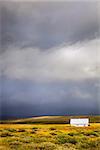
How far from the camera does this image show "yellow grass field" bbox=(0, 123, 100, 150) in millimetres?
7418

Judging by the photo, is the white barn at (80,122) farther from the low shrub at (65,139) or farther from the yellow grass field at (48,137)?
the low shrub at (65,139)

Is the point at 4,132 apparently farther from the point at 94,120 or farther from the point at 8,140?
the point at 94,120

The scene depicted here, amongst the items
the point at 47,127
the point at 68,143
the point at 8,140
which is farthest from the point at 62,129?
the point at 8,140

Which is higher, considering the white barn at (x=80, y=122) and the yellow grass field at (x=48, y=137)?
the white barn at (x=80, y=122)

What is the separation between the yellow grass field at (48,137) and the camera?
24.3 ft

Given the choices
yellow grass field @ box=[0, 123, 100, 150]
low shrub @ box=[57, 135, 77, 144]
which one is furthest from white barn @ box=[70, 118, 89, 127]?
low shrub @ box=[57, 135, 77, 144]

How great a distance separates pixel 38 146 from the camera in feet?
24.3

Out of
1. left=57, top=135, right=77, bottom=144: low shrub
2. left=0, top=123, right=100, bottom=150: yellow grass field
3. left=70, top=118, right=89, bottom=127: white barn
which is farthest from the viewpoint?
left=70, top=118, right=89, bottom=127: white barn

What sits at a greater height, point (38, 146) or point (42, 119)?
point (42, 119)

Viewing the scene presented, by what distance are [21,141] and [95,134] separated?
5.90 ft

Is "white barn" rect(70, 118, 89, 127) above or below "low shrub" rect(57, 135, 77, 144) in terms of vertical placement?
above

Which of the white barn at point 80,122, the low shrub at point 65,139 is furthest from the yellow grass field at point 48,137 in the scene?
the white barn at point 80,122

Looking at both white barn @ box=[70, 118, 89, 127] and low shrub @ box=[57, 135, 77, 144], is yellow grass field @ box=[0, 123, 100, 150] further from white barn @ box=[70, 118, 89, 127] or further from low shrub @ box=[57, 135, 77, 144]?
white barn @ box=[70, 118, 89, 127]

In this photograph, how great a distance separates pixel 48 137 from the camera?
8.01m
